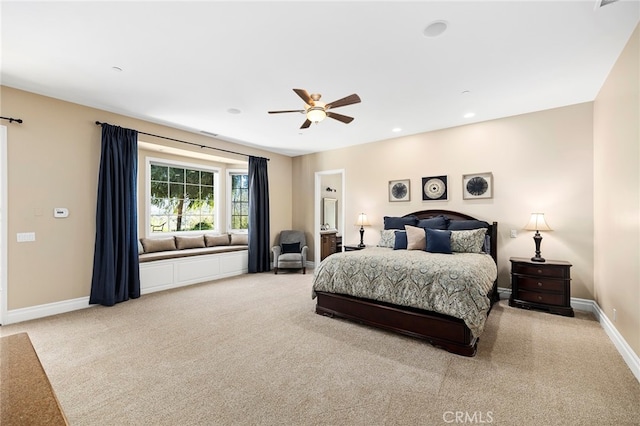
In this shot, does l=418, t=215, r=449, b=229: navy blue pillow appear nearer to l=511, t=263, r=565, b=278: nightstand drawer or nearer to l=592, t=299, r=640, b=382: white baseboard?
l=511, t=263, r=565, b=278: nightstand drawer

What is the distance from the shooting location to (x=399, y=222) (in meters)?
5.20

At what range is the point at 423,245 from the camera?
428 centimetres

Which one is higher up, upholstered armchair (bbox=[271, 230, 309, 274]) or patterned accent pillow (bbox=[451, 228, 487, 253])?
patterned accent pillow (bbox=[451, 228, 487, 253])

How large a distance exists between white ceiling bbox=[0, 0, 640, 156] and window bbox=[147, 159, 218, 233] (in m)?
1.90

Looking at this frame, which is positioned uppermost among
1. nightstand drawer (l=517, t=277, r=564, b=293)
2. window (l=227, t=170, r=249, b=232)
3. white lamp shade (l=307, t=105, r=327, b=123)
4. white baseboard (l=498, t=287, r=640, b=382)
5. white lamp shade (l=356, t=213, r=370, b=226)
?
white lamp shade (l=307, t=105, r=327, b=123)

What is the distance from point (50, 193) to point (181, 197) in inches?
99.5

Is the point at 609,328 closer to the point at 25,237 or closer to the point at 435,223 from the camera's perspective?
the point at 435,223

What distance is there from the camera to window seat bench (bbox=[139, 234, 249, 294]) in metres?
4.90

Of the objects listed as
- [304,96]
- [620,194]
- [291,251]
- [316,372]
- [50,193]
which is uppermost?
[304,96]

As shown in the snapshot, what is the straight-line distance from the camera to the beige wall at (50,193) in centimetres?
356

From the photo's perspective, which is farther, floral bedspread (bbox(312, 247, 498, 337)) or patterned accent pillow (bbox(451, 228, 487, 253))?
patterned accent pillow (bbox(451, 228, 487, 253))

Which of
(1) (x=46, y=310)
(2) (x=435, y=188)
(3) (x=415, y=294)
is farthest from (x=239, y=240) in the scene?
(3) (x=415, y=294)

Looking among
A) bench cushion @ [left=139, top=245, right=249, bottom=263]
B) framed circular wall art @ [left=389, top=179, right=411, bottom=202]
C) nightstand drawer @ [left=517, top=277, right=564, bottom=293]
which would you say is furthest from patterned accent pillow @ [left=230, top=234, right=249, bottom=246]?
nightstand drawer @ [left=517, top=277, right=564, bottom=293]

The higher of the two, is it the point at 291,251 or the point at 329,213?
the point at 329,213
